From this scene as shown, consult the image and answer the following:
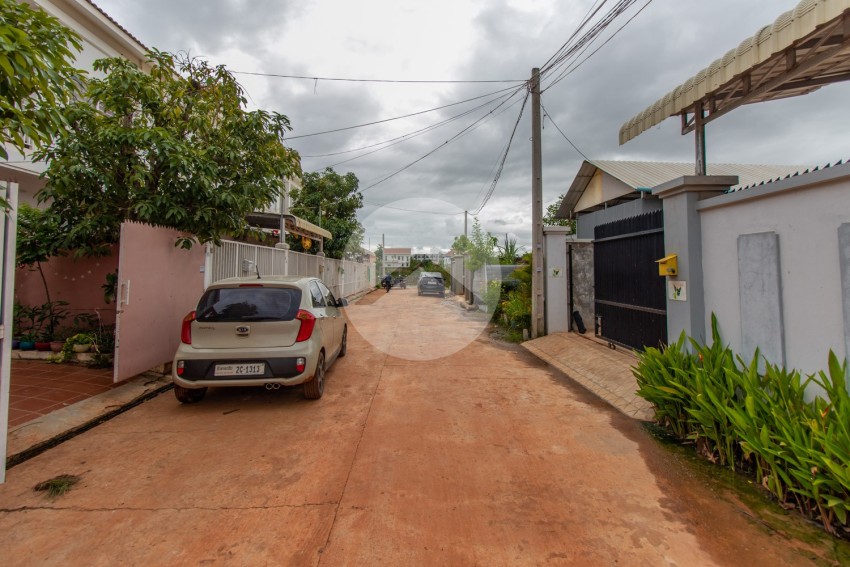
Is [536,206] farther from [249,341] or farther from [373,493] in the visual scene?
[373,493]

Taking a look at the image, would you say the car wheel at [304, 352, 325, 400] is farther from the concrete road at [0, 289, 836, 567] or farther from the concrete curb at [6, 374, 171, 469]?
the concrete curb at [6, 374, 171, 469]

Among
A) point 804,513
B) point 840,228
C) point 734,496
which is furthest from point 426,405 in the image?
point 840,228

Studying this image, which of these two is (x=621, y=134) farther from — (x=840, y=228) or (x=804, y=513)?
(x=804, y=513)

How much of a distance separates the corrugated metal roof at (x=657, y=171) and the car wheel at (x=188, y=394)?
9470 millimetres

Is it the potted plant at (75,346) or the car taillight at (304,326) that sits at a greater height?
the car taillight at (304,326)

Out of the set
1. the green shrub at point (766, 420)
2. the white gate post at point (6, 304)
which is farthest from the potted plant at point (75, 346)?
the green shrub at point (766, 420)

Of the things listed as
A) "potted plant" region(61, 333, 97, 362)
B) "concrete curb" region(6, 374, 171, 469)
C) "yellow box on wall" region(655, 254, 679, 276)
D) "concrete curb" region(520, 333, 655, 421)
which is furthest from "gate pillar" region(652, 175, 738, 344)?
"potted plant" region(61, 333, 97, 362)

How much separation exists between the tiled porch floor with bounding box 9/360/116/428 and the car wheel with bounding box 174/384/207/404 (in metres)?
1.07

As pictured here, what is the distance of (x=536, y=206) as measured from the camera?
28.1 ft

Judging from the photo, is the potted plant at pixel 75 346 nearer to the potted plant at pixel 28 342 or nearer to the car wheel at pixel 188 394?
the potted plant at pixel 28 342

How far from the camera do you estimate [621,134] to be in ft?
17.4

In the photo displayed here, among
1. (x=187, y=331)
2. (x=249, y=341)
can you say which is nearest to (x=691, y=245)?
(x=249, y=341)

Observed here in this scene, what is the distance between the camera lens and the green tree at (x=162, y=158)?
5141 mm

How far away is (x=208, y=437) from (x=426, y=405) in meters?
2.24
